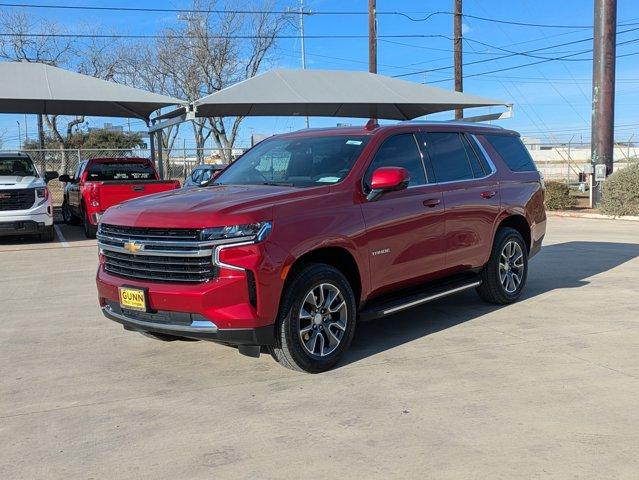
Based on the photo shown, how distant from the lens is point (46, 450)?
373cm

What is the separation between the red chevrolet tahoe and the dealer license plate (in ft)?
0.04

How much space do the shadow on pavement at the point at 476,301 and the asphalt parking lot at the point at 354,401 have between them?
43 millimetres

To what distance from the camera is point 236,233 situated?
448 centimetres

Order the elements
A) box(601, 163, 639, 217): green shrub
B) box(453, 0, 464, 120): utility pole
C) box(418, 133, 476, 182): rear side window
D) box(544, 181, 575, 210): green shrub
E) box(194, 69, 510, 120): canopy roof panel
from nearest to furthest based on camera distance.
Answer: box(418, 133, 476, 182): rear side window → box(601, 163, 639, 217): green shrub → box(194, 69, 510, 120): canopy roof panel → box(544, 181, 575, 210): green shrub → box(453, 0, 464, 120): utility pole

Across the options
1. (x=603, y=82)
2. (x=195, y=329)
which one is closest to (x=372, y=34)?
(x=603, y=82)

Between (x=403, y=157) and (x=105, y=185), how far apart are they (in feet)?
30.7

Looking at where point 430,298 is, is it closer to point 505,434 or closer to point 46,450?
point 505,434

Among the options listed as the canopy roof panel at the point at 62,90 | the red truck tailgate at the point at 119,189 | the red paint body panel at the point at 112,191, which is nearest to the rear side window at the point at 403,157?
the red paint body panel at the point at 112,191

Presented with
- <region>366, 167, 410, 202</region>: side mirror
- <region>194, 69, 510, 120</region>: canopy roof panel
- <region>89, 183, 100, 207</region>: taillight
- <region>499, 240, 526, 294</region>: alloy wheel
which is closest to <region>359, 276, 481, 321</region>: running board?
<region>499, 240, 526, 294</region>: alloy wheel

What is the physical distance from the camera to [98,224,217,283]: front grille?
4.53 meters

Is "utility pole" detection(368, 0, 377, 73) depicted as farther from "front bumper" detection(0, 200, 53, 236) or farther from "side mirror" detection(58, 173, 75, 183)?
"front bumper" detection(0, 200, 53, 236)

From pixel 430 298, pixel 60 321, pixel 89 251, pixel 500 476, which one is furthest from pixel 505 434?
pixel 89 251

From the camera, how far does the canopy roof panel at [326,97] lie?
1922cm

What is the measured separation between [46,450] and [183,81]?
1472 inches
